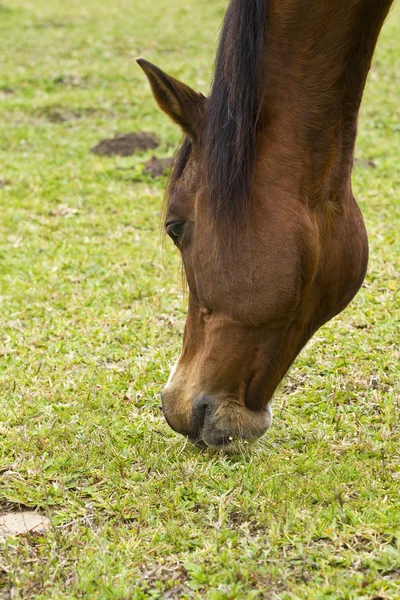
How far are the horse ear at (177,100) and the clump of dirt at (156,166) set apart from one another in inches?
181

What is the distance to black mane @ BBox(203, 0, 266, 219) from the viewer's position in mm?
2650

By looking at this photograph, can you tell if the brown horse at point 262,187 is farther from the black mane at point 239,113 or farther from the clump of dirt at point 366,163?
the clump of dirt at point 366,163

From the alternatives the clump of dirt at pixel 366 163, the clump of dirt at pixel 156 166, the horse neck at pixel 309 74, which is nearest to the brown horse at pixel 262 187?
the horse neck at pixel 309 74

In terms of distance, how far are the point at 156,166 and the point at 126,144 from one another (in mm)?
817

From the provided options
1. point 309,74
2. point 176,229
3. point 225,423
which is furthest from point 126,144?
point 225,423

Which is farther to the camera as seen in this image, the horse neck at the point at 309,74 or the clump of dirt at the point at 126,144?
the clump of dirt at the point at 126,144

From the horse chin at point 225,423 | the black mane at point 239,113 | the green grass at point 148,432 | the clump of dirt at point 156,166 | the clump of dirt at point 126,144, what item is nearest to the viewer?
the green grass at point 148,432

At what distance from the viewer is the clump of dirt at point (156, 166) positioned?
738cm

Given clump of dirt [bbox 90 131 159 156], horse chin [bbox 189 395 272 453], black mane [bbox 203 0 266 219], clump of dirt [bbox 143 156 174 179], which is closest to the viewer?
black mane [bbox 203 0 266 219]

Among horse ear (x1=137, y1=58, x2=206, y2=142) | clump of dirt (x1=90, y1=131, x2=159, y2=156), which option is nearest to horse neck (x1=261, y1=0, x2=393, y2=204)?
horse ear (x1=137, y1=58, x2=206, y2=142)

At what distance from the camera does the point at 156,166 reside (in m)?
7.47

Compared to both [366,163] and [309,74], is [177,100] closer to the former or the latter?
[309,74]

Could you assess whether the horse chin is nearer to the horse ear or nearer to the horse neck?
the horse neck

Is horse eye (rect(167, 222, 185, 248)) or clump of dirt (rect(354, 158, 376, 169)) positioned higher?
horse eye (rect(167, 222, 185, 248))
